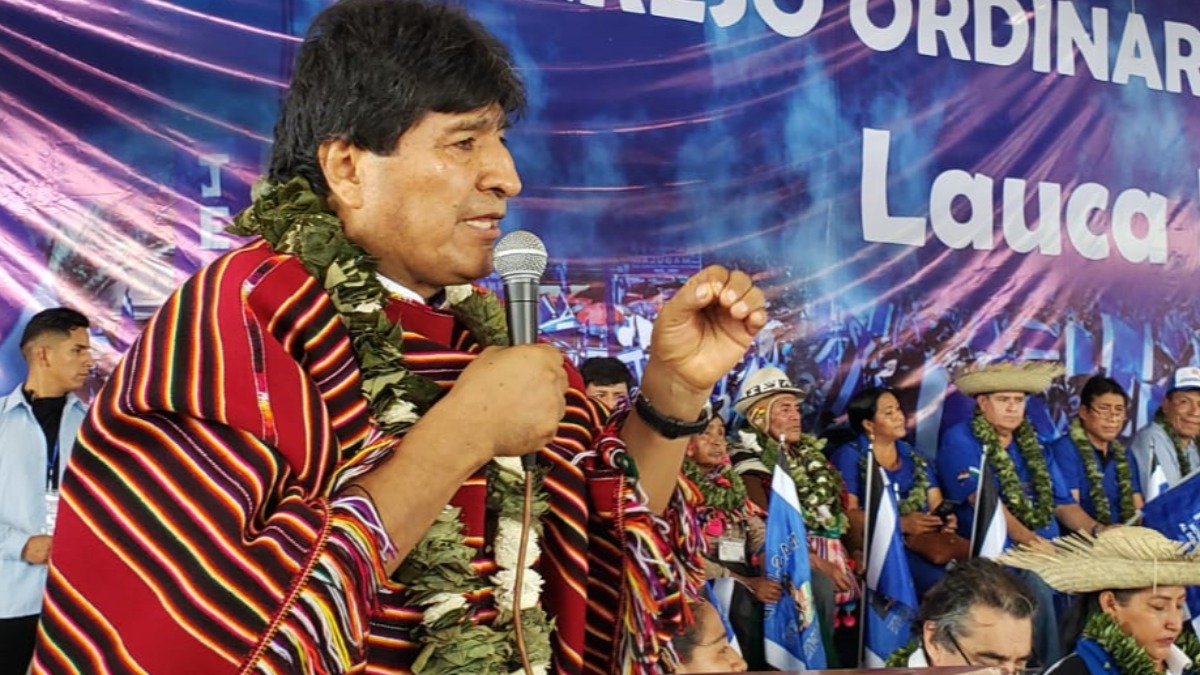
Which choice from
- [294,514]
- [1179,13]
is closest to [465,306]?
[294,514]

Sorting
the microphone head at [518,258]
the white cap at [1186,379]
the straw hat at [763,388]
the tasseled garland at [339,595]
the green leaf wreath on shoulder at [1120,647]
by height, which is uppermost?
the microphone head at [518,258]

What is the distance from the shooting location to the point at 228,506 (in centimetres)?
126

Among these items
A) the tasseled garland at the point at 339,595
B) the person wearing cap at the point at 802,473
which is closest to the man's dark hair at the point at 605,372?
the person wearing cap at the point at 802,473

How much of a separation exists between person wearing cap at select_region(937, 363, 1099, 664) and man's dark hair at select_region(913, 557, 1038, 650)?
2.30 m

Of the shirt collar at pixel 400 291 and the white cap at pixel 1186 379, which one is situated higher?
the shirt collar at pixel 400 291

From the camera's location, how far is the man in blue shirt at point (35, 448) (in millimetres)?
4367

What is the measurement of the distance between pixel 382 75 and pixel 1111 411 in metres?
6.11

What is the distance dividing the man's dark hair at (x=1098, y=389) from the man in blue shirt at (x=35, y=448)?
16.2 feet

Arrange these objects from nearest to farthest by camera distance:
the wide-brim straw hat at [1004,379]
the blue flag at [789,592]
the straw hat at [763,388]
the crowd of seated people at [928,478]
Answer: the blue flag at [789,592] → the crowd of seated people at [928,478] → the straw hat at [763,388] → the wide-brim straw hat at [1004,379]

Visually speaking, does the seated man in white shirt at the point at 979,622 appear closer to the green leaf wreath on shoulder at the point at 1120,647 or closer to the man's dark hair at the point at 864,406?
the green leaf wreath on shoulder at the point at 1120,647

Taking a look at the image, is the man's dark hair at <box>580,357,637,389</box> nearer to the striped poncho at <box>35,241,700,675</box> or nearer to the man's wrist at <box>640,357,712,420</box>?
the man's wrist at <box>640,357,712,420</box>

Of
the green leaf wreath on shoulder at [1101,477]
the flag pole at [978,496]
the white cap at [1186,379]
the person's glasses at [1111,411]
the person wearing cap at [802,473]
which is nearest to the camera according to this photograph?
the person wearing cap at [802,473]

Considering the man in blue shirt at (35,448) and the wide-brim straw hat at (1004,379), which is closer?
the man in blue shirt at (35,448)

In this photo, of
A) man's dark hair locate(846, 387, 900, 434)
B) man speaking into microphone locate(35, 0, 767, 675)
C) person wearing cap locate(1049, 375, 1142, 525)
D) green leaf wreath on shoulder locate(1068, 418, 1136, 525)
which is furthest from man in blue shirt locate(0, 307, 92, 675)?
green leaf wreath on shoulder locate(1068, 418, 1136, 525)
